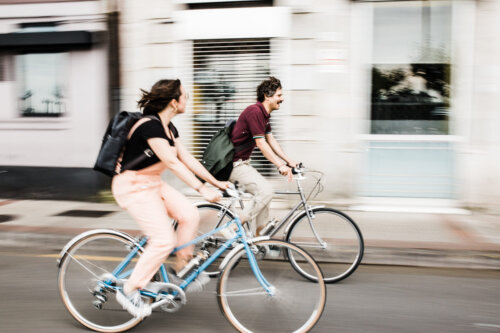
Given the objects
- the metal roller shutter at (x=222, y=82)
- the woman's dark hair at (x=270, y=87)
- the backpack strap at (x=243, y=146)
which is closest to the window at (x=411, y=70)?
the metal roller shutter at (x=222, y=82)

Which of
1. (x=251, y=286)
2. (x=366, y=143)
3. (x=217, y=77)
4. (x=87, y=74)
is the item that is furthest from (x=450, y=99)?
(x=87, y=74)

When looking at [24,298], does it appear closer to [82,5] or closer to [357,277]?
[357,277]

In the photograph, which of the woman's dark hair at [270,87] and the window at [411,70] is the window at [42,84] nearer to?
the window at [411,70]

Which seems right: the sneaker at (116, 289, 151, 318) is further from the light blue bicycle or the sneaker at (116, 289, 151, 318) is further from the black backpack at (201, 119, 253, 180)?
the black backpack at (201, 119, 253, 180)

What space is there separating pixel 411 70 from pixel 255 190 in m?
4.12

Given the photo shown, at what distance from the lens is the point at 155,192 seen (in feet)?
10.8

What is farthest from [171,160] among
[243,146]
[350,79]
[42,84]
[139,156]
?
[42,84]

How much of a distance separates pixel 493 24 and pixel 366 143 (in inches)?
94.0

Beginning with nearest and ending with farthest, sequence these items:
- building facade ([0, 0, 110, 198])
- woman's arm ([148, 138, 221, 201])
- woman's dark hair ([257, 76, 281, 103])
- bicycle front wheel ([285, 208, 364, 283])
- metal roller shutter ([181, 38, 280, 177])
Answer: woman's arm ([148, 138, 221, 201]) < bicycle front wheel ([285, 208, 364, 283]) < woman's dark hair ([257, 76, 281, 103]) < metal roller shutter ([181, 38, 280, 177]) < building facade ([0, 0, 110, 198])

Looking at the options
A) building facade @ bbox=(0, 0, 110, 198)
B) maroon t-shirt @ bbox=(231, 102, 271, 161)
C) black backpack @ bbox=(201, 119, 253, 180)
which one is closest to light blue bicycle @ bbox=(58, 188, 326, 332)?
black backpack @ bbox=(201, 119, 253, 180)

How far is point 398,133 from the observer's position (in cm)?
755

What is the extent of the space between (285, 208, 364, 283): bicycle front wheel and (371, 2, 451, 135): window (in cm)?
345

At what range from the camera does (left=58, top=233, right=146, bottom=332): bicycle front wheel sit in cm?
334

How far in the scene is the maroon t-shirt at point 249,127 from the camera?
4.50 metres
